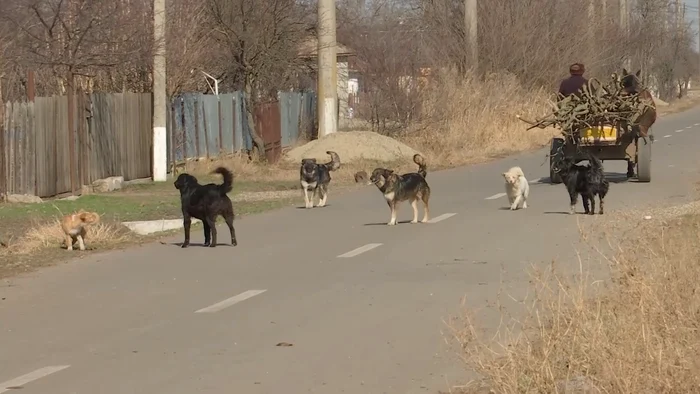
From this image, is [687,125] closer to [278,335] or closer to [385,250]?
[385,250]

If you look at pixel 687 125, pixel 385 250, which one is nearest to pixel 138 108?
pixel 385 250

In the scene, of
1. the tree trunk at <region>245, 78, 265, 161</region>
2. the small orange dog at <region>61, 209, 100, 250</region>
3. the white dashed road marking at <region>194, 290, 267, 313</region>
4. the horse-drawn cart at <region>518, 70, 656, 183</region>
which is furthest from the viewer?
the tree trunk at <region>245, 78, 265, 161</region>

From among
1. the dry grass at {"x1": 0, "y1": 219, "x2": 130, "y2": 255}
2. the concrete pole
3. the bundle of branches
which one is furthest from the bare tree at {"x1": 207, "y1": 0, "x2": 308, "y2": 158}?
the concrete pole

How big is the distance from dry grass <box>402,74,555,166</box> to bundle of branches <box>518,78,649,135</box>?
11487 mm

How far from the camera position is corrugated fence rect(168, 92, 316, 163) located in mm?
30844

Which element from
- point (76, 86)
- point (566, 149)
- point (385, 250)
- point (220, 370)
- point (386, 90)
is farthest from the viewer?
point (386, 90)

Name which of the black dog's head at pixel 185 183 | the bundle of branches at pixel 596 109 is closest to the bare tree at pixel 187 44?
the bundle of branches at pixel 596 109

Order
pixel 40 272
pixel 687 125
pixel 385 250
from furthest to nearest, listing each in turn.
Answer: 1. pixel 687 125
2. pixel 385 250
3. pixel 40 272

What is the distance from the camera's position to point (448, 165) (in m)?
32.3

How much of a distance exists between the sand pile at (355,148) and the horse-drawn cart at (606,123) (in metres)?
9.34

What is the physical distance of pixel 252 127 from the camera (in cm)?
3484

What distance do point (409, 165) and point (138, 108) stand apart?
6792mm

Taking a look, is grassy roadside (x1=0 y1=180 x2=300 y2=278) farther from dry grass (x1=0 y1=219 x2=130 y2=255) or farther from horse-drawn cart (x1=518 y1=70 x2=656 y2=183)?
horse-drawn cart (x1=518 y1=70 x2=656 y2=183)

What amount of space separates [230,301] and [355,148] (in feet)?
68.6
